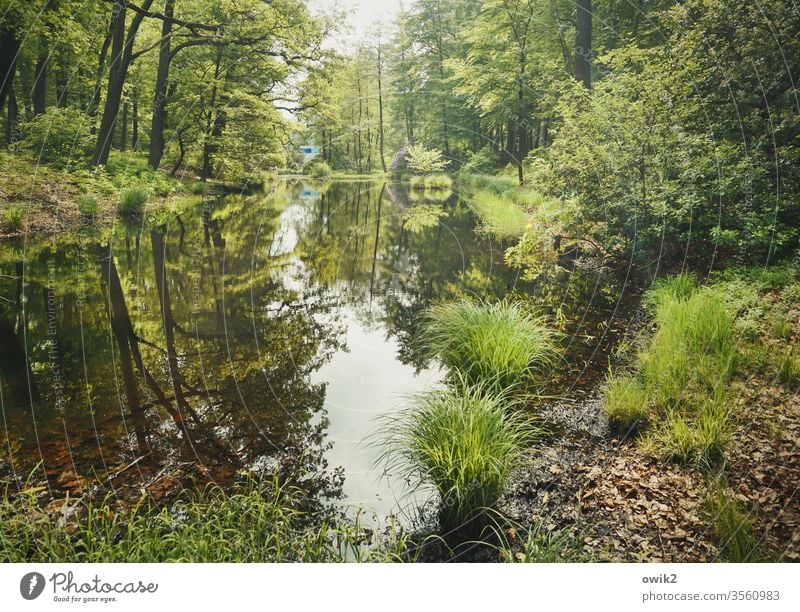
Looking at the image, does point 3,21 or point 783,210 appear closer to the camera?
point 783,210

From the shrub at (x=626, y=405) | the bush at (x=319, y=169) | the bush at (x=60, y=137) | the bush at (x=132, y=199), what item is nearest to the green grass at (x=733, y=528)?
the shrub at (x=626, y=405)

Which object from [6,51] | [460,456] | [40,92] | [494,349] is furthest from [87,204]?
[460,456]

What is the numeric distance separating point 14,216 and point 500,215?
11377 millimetres

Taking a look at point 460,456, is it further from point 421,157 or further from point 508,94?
point 421,157

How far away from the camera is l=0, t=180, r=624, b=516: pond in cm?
331

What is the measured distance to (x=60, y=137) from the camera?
8.09 meters

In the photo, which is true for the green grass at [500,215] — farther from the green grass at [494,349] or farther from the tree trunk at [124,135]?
the tree trunk at [124,135]

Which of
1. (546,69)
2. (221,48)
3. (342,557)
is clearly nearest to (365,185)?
(221,48)

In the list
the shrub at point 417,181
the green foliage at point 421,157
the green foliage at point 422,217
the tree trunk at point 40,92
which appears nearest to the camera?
the green foliage at point 421,157

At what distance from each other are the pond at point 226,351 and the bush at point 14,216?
1.26 ft

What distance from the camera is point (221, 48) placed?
25.7 ft

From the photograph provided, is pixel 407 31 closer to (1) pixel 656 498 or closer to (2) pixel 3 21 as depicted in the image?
(2) pixel 3 21

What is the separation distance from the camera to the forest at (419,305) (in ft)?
9.07

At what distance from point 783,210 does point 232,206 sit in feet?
62.6
